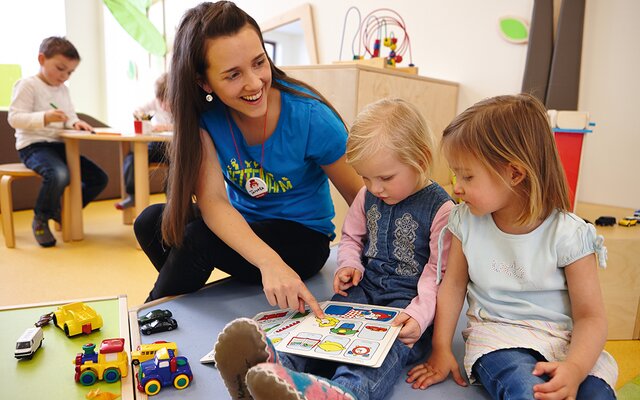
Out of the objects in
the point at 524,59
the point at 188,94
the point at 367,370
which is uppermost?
the point at 524,59

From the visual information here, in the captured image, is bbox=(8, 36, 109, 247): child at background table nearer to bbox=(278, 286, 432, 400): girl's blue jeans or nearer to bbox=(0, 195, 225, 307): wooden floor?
bbox=(0, 195, 225, 307): wooden floor

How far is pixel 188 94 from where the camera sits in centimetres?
98

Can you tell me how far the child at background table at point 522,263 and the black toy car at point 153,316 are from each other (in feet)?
1.55

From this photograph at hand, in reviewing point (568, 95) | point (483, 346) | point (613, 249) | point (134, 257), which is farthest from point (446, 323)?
point (134, 257)

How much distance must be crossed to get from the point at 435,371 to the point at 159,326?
49cm

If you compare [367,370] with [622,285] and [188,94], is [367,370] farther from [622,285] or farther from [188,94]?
[622,285]

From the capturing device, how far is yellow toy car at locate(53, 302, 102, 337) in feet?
2.87

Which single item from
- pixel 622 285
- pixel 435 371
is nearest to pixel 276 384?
pixel 435 371

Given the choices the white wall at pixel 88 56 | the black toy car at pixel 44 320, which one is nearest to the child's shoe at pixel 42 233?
the black toy car at pixel 44 320

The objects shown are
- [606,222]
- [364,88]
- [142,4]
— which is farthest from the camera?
[142,4]

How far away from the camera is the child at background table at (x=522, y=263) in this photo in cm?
67

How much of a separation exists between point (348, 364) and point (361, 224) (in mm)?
335

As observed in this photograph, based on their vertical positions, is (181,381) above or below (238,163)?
below

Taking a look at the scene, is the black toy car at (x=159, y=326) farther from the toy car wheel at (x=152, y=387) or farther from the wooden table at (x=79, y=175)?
the wooden table at (x=79, y=175)
